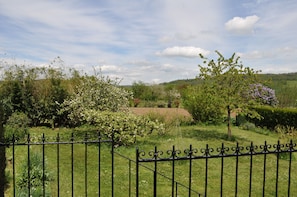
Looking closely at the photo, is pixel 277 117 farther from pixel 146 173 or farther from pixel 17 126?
pixel 17 126

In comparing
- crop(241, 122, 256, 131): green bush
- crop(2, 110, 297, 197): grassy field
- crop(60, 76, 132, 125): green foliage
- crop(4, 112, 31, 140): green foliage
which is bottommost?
crop(2, 110, 297, 197): grassy field

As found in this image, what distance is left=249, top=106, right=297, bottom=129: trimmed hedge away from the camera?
14203 mm

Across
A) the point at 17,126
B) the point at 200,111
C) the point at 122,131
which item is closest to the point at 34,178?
the point at 122,131

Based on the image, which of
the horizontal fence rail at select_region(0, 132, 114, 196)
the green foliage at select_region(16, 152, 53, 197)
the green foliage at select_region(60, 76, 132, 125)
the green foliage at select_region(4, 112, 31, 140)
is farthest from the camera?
the green foliage at select_region(60, 76, 132, 125)

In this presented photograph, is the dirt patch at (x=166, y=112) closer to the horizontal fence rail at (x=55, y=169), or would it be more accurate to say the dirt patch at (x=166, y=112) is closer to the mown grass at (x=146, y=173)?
the mown grass at (x=146, y=173)

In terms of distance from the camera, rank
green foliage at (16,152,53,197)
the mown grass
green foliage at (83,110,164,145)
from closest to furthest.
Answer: green foliage at (16,152,53,197), the mown grass, green foliage at (83,110,164,145)

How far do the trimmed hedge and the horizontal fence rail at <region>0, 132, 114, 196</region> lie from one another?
961 centimetres

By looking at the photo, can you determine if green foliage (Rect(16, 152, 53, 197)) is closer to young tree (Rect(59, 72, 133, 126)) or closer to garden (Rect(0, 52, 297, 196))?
garden (Rect(0, 52, 297, 196))

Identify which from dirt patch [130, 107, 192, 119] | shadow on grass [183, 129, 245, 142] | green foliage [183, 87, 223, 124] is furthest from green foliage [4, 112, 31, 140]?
green foliage [183, 87, 223, 124]

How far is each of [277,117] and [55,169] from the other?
39.8 feet

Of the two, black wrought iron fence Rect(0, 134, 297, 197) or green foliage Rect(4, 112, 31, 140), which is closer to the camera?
black wrought iron fence Rect(0, 134, 297, 197)

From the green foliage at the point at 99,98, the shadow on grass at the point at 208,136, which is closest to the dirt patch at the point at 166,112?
the shadow on grass at the point at 208,136

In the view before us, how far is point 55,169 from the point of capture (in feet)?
23.4

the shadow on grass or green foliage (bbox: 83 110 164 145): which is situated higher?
green foliage (bbox: 83 110 164 145)
